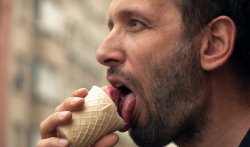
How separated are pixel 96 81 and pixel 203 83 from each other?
4151cm

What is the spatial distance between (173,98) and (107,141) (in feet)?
1.37

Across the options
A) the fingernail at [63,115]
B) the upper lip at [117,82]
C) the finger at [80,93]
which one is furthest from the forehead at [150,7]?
the fingernail at [63,115]

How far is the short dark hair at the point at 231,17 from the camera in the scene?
10.3 ft

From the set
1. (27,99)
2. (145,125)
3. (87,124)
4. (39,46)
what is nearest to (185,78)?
(145,125)

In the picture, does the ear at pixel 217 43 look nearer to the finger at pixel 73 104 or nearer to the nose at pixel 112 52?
the nose at pixel 112 52

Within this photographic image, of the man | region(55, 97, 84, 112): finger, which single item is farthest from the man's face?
region(55, 97, 84, 112): finger

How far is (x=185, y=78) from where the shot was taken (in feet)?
10.4

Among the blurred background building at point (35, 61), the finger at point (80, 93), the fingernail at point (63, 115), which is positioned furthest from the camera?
the blurred background building at point (35, 61)

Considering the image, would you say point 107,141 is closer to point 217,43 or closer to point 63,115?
point 63,115

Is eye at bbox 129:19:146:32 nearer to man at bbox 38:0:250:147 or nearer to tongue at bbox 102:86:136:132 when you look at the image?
man at bbox 38:0:250:147

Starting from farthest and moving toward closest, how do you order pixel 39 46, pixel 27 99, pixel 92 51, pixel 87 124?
pixel 92 51
pixel 39 46
pixel 27 99
pixel 87 124

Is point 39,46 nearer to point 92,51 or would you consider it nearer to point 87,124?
point 92,51

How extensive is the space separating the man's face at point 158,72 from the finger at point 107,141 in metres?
0.18

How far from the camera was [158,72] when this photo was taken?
3152 mm
